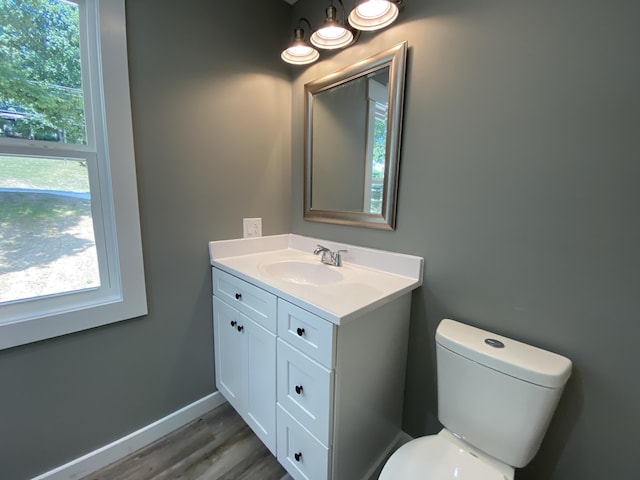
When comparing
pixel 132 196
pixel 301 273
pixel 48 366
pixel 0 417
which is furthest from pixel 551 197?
pixel 0 417

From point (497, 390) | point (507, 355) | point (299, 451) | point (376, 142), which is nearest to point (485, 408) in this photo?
point (497, 390)

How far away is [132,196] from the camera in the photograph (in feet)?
3.97

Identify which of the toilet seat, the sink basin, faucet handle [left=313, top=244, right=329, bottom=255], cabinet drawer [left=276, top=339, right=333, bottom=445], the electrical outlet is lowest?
the toilet seat

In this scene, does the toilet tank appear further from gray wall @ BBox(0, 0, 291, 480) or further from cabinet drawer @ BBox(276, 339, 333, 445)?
gray wall @ BBox(0, 0, 291, 480)

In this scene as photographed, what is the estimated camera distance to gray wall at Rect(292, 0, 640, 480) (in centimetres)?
78

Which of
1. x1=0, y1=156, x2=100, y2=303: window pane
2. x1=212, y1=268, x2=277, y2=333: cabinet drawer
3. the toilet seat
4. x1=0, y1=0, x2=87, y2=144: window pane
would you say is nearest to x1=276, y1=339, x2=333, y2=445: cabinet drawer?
x1=212, y1=268, x2=277, y2=333: cabinet drawer

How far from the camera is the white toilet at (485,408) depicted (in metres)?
0.81

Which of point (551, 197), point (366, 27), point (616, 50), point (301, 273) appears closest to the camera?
point (616, 50)

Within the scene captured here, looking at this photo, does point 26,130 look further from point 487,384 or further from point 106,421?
point 487,384

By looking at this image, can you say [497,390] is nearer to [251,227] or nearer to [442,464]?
[442,464]

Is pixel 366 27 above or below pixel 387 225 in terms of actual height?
above

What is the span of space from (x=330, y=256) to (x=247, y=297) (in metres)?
0.50

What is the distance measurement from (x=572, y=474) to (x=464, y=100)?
4.62 ft

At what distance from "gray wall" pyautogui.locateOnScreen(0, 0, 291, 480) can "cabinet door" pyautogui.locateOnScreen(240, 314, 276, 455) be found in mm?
414
